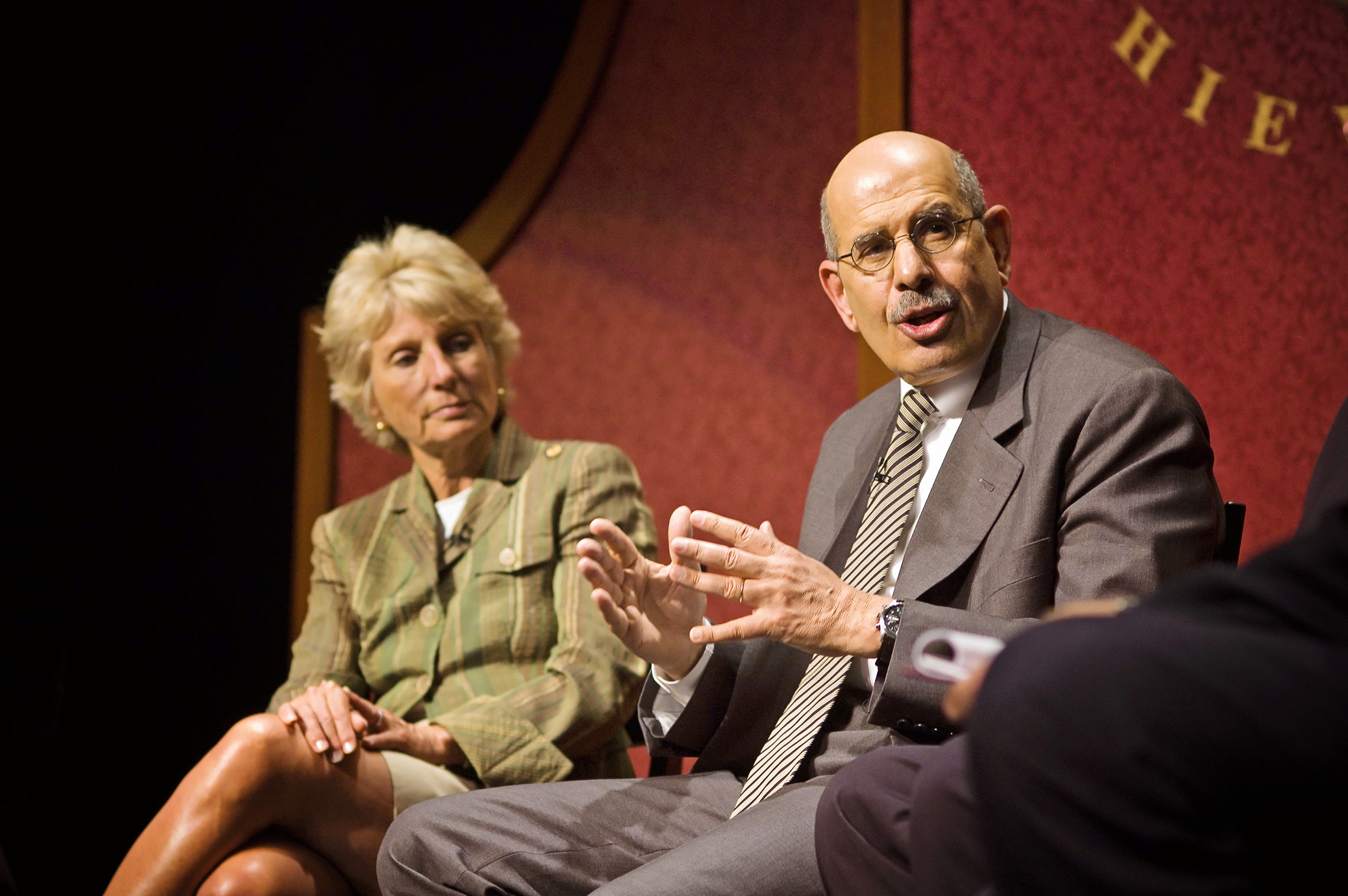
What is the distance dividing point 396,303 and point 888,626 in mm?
1508

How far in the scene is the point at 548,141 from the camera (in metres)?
3.02

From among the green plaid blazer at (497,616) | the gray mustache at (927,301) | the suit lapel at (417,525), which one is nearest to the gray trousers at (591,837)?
the green plaid blazer at (497,616)

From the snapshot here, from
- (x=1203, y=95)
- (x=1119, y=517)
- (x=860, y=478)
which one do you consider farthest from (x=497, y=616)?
(x=1203, y=95)

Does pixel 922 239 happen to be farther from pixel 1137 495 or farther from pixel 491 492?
pixel 491 492

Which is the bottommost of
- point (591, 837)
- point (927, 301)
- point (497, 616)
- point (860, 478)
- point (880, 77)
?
point (591, 837)

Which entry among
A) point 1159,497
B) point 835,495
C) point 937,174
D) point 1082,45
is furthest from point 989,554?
point 1082,45

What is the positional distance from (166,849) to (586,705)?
0.68 m

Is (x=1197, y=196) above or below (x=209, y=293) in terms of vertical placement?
above

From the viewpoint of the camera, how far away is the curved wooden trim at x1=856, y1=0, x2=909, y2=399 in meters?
2.57

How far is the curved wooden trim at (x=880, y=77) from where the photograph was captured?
2574 mm

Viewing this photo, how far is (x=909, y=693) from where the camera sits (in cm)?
121

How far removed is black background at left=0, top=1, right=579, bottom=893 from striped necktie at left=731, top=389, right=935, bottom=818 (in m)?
1.90

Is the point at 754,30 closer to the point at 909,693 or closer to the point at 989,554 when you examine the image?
the point at 989,554

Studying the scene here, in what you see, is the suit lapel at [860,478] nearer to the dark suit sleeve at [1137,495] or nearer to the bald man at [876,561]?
the bald man at [876,561]
